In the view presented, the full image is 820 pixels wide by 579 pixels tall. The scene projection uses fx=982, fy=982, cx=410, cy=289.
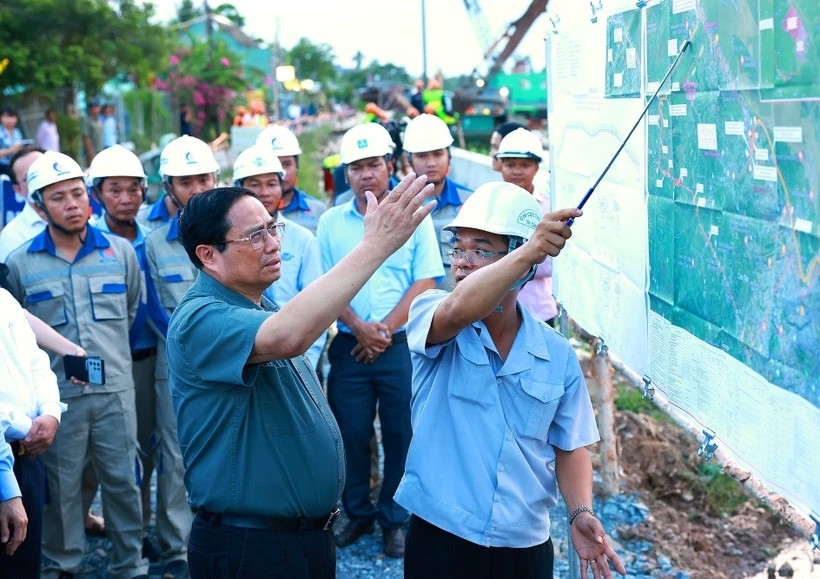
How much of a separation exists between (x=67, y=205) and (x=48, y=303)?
1.77 feet

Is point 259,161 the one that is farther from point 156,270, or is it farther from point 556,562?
point 556,562

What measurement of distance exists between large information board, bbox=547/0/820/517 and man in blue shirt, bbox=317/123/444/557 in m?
1.95

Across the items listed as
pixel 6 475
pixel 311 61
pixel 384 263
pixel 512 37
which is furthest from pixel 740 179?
pixel 311 61

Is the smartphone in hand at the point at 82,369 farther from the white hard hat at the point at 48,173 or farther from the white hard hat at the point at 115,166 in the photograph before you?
the white hard hat at the point at 115,166

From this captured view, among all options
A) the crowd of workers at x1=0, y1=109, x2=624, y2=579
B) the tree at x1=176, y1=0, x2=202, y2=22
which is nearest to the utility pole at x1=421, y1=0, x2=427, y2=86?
the crowd of workers at x1=0, y1=109, x2=624, y2=579

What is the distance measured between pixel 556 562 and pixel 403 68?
108081 mm

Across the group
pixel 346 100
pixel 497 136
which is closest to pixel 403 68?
pixel 346 100

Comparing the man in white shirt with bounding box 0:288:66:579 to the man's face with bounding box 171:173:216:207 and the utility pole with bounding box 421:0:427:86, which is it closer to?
the man's face with bounding box 171:173:216:207

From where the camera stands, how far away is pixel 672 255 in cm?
319

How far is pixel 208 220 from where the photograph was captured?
3.22 meters

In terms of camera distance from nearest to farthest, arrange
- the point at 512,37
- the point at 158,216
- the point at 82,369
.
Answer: the point at 82,369 < the point at 158,216 < the point at 512,37

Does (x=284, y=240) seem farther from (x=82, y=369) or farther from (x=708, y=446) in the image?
(x=708, y=446)

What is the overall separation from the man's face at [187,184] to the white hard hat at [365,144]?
886 millimetres

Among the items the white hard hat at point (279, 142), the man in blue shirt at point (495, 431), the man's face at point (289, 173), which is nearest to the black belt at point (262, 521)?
the man in blue shirt at point (495, 431)
